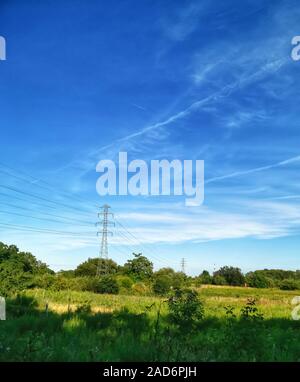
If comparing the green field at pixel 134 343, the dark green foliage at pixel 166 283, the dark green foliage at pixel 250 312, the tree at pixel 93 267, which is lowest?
the green field at pixel 134 343

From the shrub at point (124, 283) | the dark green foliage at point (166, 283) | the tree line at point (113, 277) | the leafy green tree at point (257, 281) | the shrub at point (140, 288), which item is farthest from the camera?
the leafy green tree at point (257, 281)

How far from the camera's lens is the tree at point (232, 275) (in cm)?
7850

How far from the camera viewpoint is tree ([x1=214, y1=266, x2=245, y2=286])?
7850cm

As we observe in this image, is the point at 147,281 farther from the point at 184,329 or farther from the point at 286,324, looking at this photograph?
the point at 184,329

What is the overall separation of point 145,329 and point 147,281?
118ft

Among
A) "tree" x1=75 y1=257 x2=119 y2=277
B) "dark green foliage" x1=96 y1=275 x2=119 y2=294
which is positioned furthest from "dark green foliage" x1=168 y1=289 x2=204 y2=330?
"tree" x1=75 y1=257 x2=119 y2=277

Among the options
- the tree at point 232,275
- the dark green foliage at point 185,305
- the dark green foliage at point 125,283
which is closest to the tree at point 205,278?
the tree at point 232,275

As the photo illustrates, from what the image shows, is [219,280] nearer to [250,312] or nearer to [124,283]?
[124,283]

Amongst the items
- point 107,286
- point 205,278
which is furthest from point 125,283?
point 205,278

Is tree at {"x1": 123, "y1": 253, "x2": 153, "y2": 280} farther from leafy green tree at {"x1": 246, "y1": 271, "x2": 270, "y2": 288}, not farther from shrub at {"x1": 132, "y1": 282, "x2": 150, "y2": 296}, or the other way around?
leafy green tree at {"x1": 246, "y1": 271, "x2": 270, "y2": 288}

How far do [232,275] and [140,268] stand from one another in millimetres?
33373

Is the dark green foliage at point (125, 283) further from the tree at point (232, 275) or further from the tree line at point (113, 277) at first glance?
the tree at point (232, 275)
